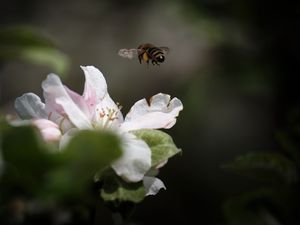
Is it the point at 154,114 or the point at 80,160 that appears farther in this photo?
the point at 154,114

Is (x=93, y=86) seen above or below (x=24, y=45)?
above

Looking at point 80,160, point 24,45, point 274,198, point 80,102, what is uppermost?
point 80,160

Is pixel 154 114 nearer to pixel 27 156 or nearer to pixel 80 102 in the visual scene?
pixel 80 102

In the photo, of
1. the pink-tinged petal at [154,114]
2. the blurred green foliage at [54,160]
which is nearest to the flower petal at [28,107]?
the pink-tinged petal at [154,114]

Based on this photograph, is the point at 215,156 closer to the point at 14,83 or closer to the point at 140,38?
the point at 140,38

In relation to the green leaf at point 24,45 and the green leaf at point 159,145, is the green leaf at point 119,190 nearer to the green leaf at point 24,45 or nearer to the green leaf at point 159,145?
the green leaf at point 159,145

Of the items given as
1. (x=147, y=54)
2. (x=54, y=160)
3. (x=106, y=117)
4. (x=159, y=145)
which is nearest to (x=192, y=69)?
(x=147, y=54)

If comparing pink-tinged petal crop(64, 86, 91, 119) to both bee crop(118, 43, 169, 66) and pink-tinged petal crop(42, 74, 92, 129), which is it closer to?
pink-tinged petal crop(42, 74, 92, 129)

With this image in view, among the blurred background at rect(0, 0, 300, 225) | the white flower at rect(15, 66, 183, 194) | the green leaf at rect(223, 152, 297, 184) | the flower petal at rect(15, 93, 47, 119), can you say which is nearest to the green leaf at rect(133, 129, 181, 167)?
the white flower at rect(15, 66, 183, 194)
